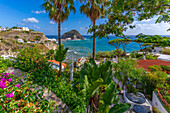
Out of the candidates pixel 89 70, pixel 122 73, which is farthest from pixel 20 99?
pixel 122 73

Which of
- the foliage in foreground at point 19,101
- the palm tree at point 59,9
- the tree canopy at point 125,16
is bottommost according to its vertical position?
the foliage in foreground at point 19,101

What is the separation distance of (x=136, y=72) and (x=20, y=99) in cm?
632

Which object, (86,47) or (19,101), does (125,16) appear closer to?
(19,101)

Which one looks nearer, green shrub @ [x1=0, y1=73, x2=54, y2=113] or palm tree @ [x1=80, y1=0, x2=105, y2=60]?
green shrub @ [x1=0, y1=73, x2=54, y2=113]

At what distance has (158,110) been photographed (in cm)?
484

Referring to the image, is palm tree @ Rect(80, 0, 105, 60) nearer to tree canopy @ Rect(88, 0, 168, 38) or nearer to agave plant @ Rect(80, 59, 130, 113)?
tree canopy @ Rect(88, 0, 168, 38)

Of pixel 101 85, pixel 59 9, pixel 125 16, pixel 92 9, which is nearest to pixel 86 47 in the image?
pixel 92 9

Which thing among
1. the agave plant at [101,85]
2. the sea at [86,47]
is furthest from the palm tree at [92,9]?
the agave plant at [101,85]

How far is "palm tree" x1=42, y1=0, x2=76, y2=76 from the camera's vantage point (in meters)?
7.47

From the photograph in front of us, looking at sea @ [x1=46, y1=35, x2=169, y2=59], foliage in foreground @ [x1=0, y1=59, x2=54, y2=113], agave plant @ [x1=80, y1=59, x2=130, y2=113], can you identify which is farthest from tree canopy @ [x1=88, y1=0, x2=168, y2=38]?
foliage in foreground @ [x1=0, y1=59, x2=54, y2=113]

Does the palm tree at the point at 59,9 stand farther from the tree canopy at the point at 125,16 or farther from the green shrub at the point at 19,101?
the green shrub at the point at 19,101

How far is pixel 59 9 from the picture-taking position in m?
7.78

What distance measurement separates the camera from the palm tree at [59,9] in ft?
24.5

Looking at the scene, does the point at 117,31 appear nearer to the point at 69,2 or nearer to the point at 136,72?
the point at 136,72
